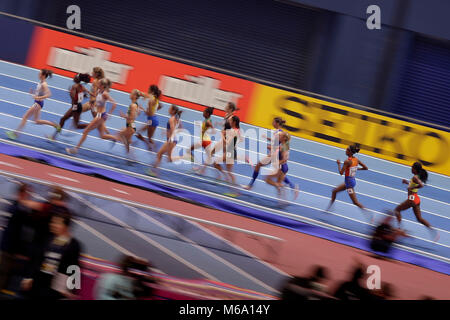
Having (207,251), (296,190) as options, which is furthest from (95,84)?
(207,251)

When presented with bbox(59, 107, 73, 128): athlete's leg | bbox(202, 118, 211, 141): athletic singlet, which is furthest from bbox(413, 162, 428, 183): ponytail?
bbox(59, 107, 73, 128): athlete's leg

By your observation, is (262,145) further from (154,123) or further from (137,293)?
(137,293)

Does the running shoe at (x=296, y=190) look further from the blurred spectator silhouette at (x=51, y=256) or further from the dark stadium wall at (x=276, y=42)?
the blurred spectator silhouette at (x=51, y=256)

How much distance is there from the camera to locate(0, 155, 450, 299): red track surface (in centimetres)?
974

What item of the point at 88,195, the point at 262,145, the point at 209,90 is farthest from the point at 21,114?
the point at 88,195

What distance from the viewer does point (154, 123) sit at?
40.5ft

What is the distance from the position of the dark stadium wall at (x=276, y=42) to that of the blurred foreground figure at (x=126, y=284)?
1314 cm

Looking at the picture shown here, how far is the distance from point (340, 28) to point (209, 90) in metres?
5.94

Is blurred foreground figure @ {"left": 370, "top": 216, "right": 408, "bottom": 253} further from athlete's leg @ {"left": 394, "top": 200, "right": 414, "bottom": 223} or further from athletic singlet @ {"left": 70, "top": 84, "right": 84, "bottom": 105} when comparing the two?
athletic singlet @ {"left": 70, "top": 84, "right": 84, "bottom": 105}

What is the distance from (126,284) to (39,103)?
24.0ft

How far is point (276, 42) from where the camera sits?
63.7 feet

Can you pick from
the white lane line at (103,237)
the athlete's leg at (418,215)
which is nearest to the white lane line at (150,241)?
the white lane line at (103,237)

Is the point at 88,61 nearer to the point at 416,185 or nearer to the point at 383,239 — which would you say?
the point at 416,185

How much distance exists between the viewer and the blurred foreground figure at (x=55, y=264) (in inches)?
214
